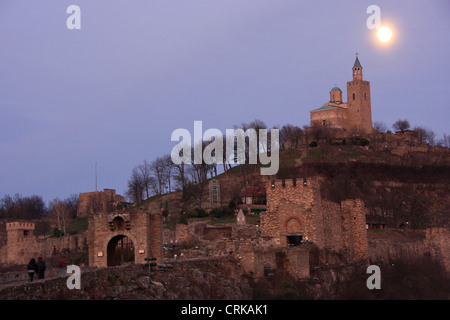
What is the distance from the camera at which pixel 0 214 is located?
9956 cm

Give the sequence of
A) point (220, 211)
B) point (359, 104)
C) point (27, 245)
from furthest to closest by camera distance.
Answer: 1. point (359, 104)
2. point (27, 245)
3. point (220, 211)

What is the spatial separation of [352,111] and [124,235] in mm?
81417

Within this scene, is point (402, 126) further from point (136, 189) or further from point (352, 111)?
point (136, 189)

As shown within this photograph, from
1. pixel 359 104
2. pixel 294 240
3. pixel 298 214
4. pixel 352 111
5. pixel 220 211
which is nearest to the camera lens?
pixel 294 240

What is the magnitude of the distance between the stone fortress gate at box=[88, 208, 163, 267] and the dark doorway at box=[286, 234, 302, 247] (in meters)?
9.50

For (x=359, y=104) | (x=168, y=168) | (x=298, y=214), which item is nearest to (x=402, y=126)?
(x=359, y=104)

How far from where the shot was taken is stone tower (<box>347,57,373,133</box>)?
105 m

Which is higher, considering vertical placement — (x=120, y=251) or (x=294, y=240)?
(x=294, y=240)

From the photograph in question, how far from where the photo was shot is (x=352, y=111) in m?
106

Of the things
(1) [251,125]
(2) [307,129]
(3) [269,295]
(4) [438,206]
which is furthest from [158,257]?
(2) [307,129]

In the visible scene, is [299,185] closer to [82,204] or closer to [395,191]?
[395,191]

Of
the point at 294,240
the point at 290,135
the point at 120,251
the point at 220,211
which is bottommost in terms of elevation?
the point at 120,251

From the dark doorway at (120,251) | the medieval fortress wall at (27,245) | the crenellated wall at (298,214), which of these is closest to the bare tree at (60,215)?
the medieval fortress wall at (27,245)

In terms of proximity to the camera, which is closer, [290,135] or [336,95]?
[290,135]
